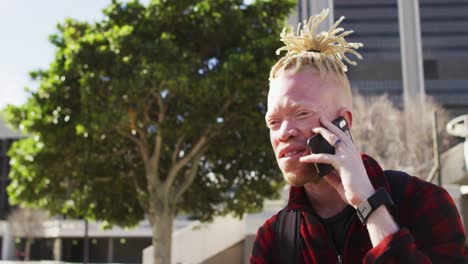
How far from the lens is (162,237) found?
14.4 meters

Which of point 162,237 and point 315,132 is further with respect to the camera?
point 162,237

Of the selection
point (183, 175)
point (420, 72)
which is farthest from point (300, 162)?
point (420, 72)

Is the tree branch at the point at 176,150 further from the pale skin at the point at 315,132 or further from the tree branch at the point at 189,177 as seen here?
the pale skin at the point at 315,132

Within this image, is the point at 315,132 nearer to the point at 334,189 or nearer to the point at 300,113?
the point at 300,113

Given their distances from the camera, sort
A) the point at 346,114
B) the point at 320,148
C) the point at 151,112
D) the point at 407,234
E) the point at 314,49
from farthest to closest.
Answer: the point at 151,112
the point at 314,49
the point at 346,114
the point at 320,148
the point at 407,234

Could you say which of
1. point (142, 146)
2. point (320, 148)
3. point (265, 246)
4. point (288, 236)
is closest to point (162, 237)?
point (142, 146)

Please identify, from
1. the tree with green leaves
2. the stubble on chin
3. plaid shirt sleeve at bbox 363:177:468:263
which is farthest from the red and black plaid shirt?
the tree with green leaves

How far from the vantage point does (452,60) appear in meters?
101

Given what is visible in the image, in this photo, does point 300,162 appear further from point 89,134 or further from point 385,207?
point 89,134

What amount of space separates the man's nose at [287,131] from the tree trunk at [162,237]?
13.3 m

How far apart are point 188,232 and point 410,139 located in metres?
20.7

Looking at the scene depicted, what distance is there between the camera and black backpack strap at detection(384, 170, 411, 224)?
59.7 inches

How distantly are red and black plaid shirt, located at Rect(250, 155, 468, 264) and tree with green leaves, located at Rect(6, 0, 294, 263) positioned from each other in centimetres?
1084

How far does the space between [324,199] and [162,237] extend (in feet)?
43.6
